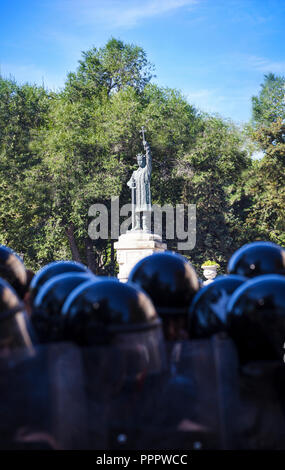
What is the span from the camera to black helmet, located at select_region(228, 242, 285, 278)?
3.90 metres

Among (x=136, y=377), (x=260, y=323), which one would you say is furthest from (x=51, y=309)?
(x=260, y=323)

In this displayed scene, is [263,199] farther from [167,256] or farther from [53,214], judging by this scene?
[167,256]

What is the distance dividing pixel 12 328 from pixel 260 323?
4.13 ft

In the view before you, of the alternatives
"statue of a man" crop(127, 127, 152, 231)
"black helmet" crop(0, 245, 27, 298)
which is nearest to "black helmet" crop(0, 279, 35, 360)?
"black helmet" crop(0, 245, 27, 298)

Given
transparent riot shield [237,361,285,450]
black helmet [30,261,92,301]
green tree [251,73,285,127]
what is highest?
green tree [251,73,285,127]

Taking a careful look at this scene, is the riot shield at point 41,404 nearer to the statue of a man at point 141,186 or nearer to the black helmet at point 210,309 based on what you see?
the black helmet at point 210,309

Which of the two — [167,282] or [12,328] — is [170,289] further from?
[12,328]

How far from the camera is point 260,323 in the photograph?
9.23ft

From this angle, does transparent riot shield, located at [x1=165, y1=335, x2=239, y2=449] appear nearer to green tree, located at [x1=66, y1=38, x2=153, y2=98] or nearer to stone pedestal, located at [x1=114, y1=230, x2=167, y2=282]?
stone pedestal, located at [x1=114, y1=230, x2=167, y2=282]

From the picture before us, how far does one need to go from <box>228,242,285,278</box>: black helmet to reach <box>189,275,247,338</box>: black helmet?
0.58m

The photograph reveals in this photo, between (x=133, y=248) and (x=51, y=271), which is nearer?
(x=51, y=271)

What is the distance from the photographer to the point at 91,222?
29.1 m

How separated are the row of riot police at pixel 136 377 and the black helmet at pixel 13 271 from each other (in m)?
1.19
